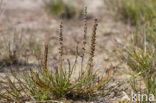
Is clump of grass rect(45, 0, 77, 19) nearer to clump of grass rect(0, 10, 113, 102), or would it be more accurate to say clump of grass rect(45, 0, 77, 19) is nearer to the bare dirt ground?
the bare dirt ground

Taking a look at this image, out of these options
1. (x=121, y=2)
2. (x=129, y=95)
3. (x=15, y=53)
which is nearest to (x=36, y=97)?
(x=129, y=95)

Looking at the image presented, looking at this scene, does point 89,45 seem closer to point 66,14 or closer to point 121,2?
point 121,2

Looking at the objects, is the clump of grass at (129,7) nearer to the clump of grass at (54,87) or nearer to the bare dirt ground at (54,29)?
the bare dirt ground at (54,29)

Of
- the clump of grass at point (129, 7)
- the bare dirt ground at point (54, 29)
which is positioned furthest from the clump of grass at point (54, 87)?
the clump of grass at point (129, 7)

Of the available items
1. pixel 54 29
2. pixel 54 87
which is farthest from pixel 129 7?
pixel 54 87

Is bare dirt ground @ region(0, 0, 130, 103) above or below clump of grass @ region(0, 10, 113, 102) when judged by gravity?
above

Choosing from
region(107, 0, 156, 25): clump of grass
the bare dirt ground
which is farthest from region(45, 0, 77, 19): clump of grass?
region(107, 0, 156, 25): clump of grass
